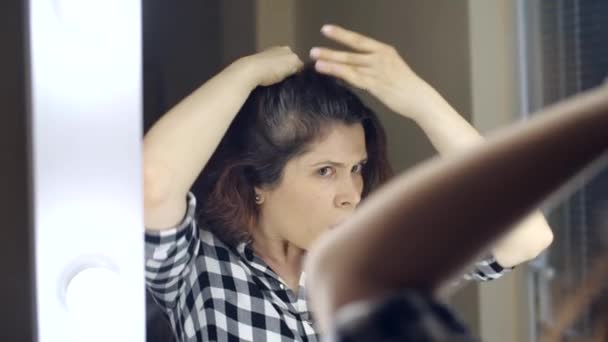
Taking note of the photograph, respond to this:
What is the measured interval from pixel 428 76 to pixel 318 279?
42 centimetres

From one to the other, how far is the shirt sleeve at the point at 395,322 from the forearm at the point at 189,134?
0.38 m

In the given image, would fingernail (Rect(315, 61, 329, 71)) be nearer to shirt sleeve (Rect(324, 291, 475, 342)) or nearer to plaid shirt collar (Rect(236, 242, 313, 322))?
plaid shirt collar (Rect(236, 242, 313, 322))

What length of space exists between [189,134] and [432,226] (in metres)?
0.39

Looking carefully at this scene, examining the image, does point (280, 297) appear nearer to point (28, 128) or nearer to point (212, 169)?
point (212, 169)

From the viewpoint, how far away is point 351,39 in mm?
643

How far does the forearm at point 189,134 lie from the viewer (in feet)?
2.01

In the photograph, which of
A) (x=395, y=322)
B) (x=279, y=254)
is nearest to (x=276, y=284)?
(x=279, y=254)

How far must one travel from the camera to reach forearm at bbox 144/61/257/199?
0.61 metres

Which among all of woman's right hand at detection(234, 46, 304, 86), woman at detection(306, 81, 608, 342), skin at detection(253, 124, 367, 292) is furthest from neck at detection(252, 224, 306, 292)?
woman at detection(306, 81, 608, 342)

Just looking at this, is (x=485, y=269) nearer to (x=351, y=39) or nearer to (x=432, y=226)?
(x=351, y=39)

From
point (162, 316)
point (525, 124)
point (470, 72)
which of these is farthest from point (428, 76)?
point (525, 124)

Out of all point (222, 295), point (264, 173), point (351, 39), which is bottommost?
point (222, 295)

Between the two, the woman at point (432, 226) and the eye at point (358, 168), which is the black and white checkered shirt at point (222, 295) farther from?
the woman at point (432, 226)

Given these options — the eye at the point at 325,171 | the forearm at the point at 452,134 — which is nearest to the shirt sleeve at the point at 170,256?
the eye at the point at 325,171
